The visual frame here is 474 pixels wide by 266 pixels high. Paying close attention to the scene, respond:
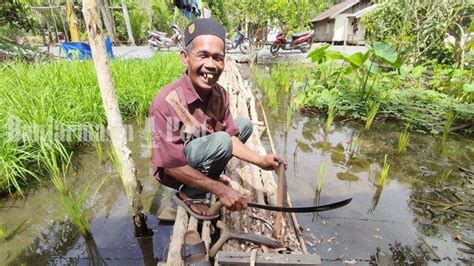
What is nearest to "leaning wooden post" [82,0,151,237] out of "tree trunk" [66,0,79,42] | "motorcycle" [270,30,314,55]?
"tree trunk" [66,0,79,42]

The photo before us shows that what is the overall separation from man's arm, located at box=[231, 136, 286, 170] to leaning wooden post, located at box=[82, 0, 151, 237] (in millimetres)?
823

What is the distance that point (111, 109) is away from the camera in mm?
1999

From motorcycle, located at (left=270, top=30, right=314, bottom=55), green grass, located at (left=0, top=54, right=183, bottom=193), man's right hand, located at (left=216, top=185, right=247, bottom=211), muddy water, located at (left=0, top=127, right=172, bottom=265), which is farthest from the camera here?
motorcycle, located at (left=270, top=30, right=314, bottom=55)

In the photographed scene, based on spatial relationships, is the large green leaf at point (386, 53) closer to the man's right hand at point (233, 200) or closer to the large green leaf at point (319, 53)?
the large green leaf at point (319, 53)

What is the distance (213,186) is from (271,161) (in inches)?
18.5

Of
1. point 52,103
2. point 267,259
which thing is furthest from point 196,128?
point 52,103

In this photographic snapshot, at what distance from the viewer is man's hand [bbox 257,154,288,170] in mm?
1807

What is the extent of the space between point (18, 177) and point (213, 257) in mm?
2507

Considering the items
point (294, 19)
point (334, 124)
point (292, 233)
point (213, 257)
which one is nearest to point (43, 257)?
point (213, 257)

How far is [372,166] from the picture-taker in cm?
361

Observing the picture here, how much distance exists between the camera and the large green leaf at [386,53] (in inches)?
197

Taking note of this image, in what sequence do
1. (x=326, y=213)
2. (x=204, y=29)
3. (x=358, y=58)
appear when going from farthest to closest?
(x=358, y=58)
(x=326, y=213)
(x=204, y=29)

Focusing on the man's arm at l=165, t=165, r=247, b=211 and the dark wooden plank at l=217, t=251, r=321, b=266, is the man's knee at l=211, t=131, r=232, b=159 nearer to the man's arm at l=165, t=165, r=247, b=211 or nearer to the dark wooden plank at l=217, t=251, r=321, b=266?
the man's arm at l=165, t=165, r=247, b=211

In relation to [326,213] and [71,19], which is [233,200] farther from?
[71,19]
